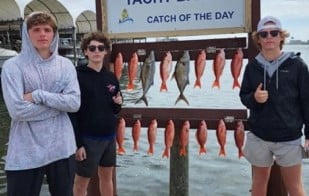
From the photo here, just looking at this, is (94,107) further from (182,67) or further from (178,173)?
(178,173)

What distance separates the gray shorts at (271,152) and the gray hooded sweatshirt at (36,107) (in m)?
1.64

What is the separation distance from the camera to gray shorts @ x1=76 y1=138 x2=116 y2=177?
14.6 feet


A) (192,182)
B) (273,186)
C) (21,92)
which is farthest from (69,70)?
(192,182)

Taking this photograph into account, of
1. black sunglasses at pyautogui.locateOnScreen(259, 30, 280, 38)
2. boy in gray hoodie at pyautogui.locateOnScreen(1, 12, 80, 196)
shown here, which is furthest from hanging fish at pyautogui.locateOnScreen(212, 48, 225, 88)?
boy in gray hoodie at pyautogui.locateOnScreen(1, 12, 80, 196)

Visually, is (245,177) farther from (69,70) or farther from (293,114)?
(69,70)

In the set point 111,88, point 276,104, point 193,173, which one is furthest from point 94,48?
point 193,173

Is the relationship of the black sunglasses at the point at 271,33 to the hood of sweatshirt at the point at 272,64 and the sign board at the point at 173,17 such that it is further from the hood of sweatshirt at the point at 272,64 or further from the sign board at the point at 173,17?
the sign board at the point at 173,17

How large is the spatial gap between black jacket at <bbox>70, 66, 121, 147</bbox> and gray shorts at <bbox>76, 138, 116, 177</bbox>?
7cm

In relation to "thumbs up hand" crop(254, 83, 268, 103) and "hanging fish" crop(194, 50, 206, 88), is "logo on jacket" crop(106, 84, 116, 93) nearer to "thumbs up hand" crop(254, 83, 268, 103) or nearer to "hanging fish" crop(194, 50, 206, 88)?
"hanging fish" crop(194, 50, 206, 88)

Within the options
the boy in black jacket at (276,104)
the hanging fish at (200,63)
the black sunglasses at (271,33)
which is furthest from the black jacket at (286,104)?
the hanging fish at (200,63)

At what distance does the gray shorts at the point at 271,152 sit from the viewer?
3.97 metres

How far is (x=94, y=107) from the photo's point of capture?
4406 mm

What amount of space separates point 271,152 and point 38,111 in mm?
2070

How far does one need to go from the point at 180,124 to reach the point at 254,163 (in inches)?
54.3
